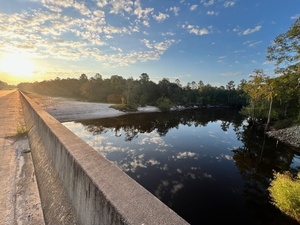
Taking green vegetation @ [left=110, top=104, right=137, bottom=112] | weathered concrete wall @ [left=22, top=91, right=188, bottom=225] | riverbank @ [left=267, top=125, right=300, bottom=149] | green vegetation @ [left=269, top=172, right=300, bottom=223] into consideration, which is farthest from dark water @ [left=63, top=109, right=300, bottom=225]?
green vegetation @ [left=110, top=104, right=137, bottom=112]

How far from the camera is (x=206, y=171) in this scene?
1518 centimetres

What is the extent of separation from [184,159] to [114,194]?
1551 centimetres

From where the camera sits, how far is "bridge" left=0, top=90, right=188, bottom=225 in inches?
102

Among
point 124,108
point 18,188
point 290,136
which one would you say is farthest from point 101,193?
point 124,108

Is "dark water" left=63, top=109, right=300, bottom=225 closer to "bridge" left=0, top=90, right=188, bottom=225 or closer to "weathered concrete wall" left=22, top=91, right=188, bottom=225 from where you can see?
"bridge" left=0, top=90, right=188, bottom=225

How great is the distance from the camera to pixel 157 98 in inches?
3169

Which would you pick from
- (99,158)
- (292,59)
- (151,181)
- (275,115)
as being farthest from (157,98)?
(99,158)

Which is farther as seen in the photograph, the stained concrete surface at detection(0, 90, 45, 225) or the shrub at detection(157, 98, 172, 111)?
the shrub at detection(157, 98, 172, 111)

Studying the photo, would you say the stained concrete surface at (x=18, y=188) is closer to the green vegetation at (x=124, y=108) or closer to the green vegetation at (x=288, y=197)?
the green vegetation at (x=288, y=197)

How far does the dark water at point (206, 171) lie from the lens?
396 inches

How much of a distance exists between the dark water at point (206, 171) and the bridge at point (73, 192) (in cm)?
666

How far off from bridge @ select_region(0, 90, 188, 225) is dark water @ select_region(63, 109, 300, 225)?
666 cm

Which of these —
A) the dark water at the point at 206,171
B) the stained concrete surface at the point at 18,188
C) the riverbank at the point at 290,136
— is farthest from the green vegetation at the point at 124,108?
the stained concrete surface at the point at 18,188

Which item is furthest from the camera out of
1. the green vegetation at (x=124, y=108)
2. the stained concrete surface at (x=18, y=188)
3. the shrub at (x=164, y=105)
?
the shrub at (x=164, y=105)
